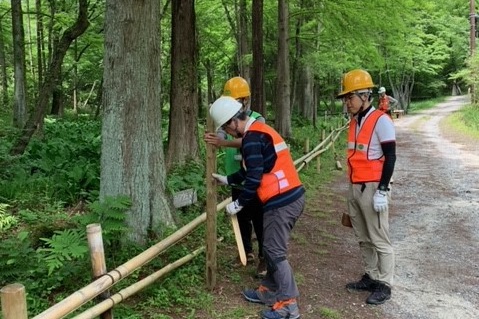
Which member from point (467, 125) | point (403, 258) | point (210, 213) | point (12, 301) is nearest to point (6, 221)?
point (210, 213)

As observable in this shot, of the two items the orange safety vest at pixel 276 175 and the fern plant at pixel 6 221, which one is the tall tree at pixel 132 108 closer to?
the orange safety vest at pixel 276 175

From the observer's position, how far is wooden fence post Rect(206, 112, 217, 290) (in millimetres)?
4016

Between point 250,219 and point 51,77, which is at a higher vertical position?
point 51,77

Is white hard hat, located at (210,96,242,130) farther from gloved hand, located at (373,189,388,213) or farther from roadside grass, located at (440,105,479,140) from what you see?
roadside grass, located at (440,105,479,140)

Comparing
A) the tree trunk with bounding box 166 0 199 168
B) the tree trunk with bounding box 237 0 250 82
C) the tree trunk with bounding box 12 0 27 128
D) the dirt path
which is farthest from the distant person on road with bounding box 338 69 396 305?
the tree trunk with bounding box 237 0 250 82

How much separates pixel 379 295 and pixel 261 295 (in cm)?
115

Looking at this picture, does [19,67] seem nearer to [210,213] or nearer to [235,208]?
[210,213]

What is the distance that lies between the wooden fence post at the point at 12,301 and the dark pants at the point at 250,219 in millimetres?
2557

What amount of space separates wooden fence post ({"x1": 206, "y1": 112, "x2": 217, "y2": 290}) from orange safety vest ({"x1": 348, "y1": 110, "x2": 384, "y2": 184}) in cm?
135

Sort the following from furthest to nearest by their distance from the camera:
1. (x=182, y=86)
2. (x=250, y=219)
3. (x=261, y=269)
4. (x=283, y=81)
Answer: (x=283, y=81) → (x=182, y=86) → (x=250, y=219) → (x=261, y=269)

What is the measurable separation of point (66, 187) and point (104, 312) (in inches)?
147

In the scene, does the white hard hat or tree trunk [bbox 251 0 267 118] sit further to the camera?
tree trunk [bbox 251 0 267 118]

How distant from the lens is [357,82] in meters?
4.18

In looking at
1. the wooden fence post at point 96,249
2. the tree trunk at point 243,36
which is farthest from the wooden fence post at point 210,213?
the tree trunk at point 243,36
